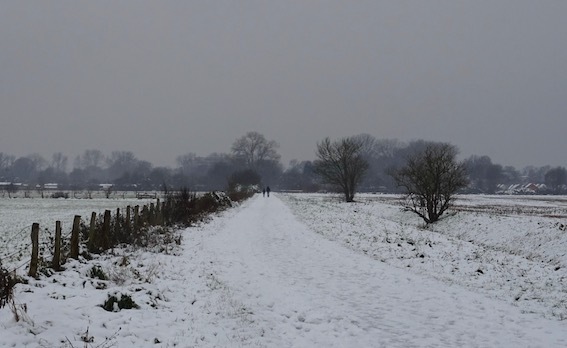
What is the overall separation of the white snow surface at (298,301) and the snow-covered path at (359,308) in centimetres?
2

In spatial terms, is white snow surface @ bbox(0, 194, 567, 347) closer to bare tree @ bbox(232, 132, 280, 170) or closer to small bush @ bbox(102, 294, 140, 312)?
small bush @ bbox(102, 294, 140, 312)

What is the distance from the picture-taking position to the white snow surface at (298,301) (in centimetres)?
664

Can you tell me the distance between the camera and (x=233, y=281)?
10836 mm

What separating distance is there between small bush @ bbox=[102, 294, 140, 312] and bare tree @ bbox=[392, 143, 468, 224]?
26.9 metres

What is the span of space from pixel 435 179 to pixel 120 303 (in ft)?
89.2

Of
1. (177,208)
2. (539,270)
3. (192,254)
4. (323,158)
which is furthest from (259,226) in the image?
(323,158)

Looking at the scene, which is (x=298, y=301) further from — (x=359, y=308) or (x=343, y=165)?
(x=343, y=165)

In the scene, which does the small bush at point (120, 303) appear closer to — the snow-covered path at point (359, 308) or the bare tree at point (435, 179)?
the snow-covered path at point (359, 308)

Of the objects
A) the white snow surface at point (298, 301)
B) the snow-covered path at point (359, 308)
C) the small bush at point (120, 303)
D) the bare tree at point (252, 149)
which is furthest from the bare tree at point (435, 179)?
the bare tree at point (252, 149)

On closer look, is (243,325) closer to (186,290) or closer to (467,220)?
(186,290)

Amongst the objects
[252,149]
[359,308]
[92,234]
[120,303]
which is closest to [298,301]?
[359,308]

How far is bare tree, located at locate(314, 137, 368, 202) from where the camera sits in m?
64.1

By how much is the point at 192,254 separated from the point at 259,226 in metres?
10.0

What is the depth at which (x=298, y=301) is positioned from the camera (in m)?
8.98
